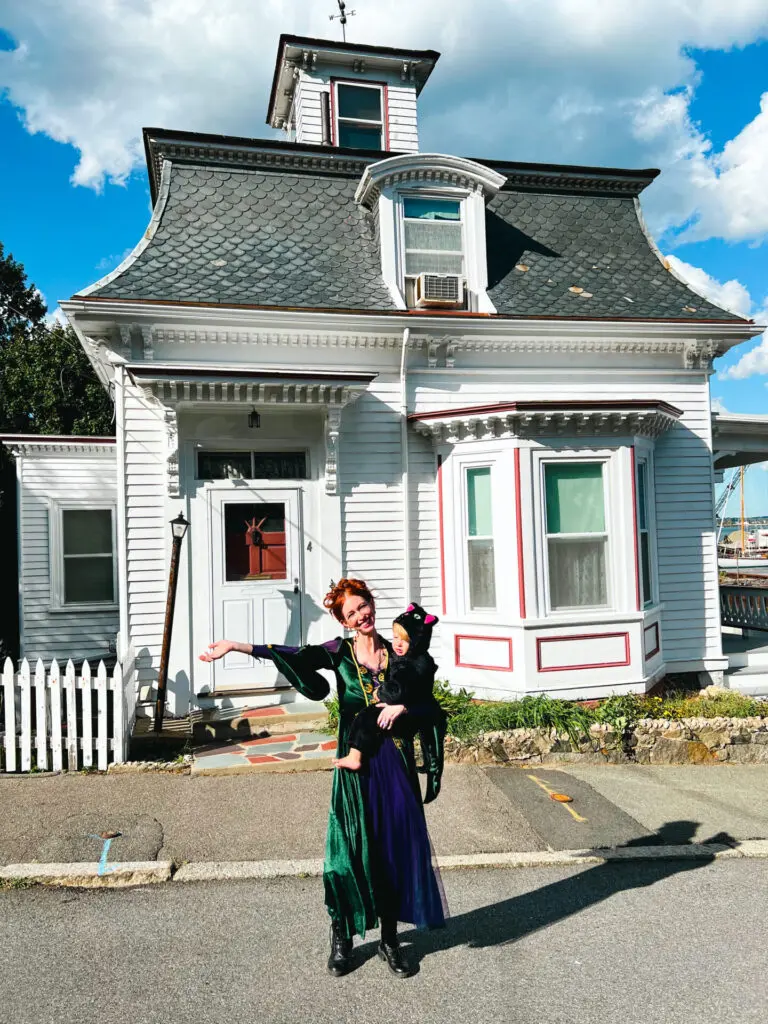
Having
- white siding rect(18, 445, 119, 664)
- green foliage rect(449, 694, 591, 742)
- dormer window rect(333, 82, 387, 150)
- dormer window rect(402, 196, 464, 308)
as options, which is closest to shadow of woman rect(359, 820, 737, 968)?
green foliage rect(449, 694, 591, 742)

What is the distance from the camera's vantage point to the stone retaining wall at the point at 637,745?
7.59 meters

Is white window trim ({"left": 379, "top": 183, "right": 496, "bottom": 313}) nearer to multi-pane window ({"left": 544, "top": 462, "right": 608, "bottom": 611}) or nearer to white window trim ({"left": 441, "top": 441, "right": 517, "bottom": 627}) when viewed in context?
white window trim ({"left": 441, "top": 441, "right": 517, "bottom": 627})

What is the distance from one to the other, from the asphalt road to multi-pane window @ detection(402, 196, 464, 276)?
24.9 feet

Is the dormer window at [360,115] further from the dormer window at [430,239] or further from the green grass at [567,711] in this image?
the green grass at [567,711]

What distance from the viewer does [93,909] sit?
15.2 feet

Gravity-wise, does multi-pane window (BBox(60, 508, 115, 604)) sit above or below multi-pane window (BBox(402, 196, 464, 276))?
below

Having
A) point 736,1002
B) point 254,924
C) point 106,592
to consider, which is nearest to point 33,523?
point 106,592

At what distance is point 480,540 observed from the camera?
30.7ft

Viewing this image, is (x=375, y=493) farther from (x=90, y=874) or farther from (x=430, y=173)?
(x=90, y=874)

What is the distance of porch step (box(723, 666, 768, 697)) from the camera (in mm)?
10493

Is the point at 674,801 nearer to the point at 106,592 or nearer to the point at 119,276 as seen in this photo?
the point at 119,276

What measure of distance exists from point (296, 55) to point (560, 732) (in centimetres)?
1099

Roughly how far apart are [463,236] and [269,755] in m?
6.89

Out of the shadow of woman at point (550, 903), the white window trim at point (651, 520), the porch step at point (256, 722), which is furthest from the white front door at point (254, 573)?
the shadow of woman at point (550, 903)
